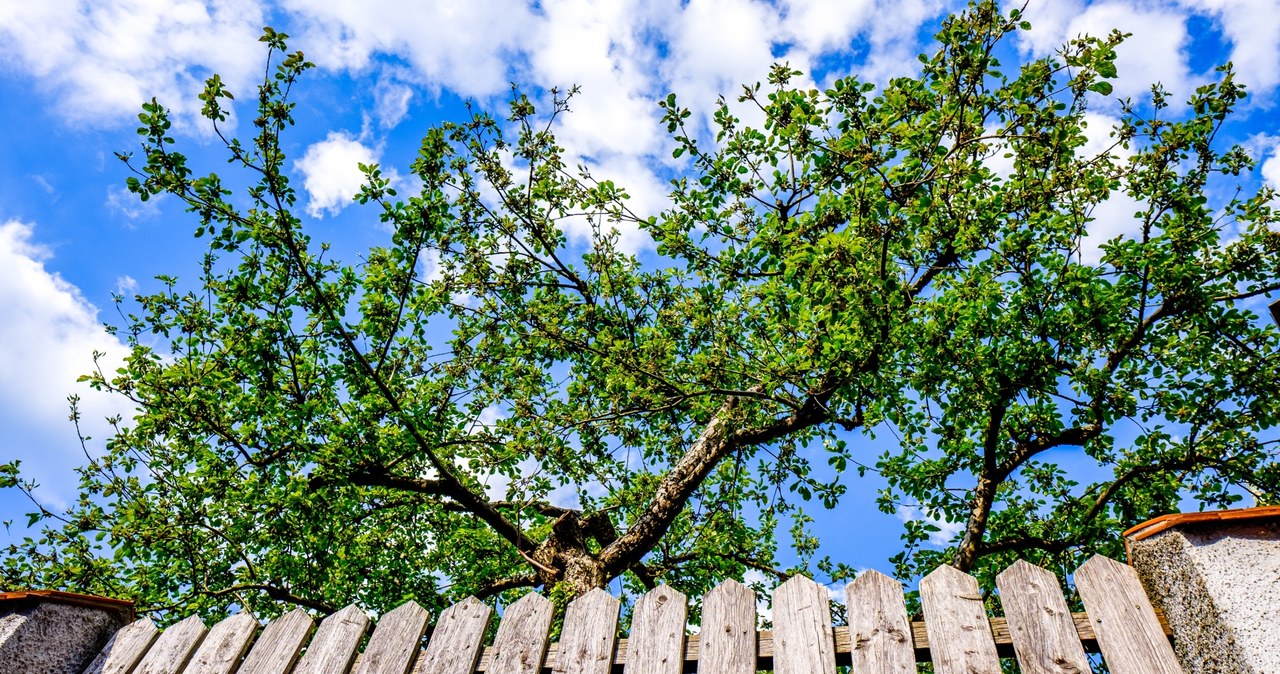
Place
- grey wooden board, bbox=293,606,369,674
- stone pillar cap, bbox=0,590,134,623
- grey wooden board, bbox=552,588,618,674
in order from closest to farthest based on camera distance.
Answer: grey wooden board, bbox=552,588,618,674 → grey wooden board, bbox=293,606,369,674 → stone pillar cap, bbox=0,590,134,623

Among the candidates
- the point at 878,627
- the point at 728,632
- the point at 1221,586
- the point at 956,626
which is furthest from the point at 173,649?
the point at 1221,586

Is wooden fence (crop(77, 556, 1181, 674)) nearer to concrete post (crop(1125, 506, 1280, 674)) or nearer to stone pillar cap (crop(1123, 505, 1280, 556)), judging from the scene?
concrete post (crop(1125, 506, 1280, 674))

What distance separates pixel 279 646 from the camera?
2.73 meters

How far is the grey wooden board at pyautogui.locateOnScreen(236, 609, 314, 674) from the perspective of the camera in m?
2.68

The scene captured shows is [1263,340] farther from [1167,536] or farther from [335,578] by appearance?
[335,578]

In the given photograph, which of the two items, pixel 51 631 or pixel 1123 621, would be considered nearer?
pixel 1123 621

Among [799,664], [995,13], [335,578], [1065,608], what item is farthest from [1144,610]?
[335,578]

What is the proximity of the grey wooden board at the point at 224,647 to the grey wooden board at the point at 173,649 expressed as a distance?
3 centimetres

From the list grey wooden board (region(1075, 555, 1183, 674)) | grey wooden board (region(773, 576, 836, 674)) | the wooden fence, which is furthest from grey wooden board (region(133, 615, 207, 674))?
grey wooden board (region(1075, 555, 1183, 674))

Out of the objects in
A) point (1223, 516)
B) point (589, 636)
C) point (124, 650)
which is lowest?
point (124, 650)

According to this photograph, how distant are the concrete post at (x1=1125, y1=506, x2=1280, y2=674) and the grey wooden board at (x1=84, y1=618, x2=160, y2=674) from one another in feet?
12.4

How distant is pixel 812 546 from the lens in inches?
334

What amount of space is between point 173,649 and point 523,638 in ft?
5.08

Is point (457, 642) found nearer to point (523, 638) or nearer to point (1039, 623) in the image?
point (523, 638)
